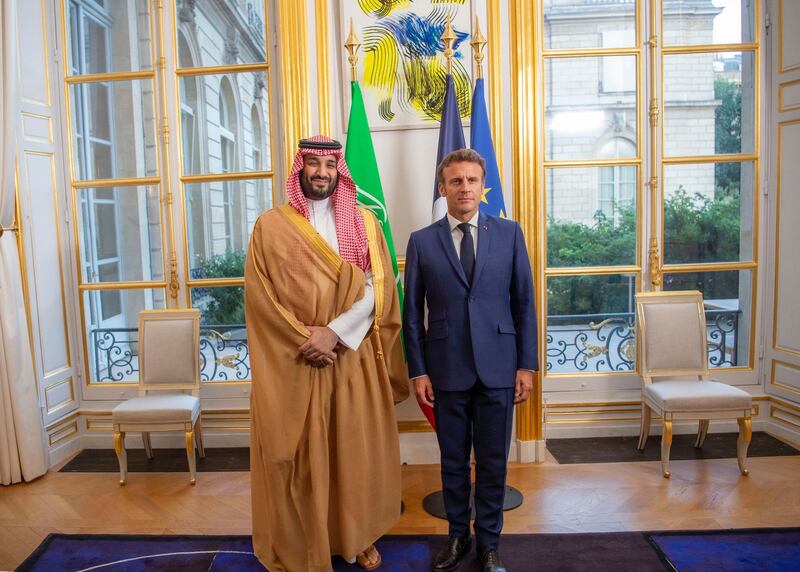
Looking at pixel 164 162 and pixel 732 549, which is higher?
pixel 164 162

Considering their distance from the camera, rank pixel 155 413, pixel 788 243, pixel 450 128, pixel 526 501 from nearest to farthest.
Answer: pixel 526 501 < pixel 450 128 < pixel 155 413 < pixel 788 243

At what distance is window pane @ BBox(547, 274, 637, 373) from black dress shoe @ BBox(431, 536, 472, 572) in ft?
5.71

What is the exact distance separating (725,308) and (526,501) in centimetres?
201

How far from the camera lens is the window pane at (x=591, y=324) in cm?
389

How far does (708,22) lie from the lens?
149 inches

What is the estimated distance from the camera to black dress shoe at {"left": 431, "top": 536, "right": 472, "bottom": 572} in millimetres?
2361

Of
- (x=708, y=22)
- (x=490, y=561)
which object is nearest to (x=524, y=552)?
(x=490, y=561)

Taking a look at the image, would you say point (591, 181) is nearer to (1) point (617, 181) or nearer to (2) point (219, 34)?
(1) point (617, 181)

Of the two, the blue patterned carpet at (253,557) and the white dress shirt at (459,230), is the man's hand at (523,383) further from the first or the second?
the blue patterned carpet at (253,557)

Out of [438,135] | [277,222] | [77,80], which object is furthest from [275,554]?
[77,80]

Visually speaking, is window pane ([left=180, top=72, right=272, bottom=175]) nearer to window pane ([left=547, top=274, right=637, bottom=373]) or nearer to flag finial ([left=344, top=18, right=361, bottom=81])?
flag finial ([left=344, top=18, right=361, bottom=81])

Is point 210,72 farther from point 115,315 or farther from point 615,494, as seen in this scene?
point 615,494

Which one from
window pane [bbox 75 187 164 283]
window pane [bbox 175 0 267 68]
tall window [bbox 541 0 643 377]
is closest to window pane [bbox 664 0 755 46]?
tall window [bbox 541 0 643 377]

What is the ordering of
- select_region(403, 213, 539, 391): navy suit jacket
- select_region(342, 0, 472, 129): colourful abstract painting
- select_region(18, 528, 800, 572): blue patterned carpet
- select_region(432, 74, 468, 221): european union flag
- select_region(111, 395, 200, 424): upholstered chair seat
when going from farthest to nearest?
1. select_region(342, 0, 472, 129): colourful abstract painting
2. select_region(111, 395, 200, 424): upholstered chair seat
3. select_region(432, 74, 468, 221): european union flag
4. select_region(18, 528, 800, 572): blue patterned carpet
5. select_region(403, 213, 539, 391): navy suit jacket
